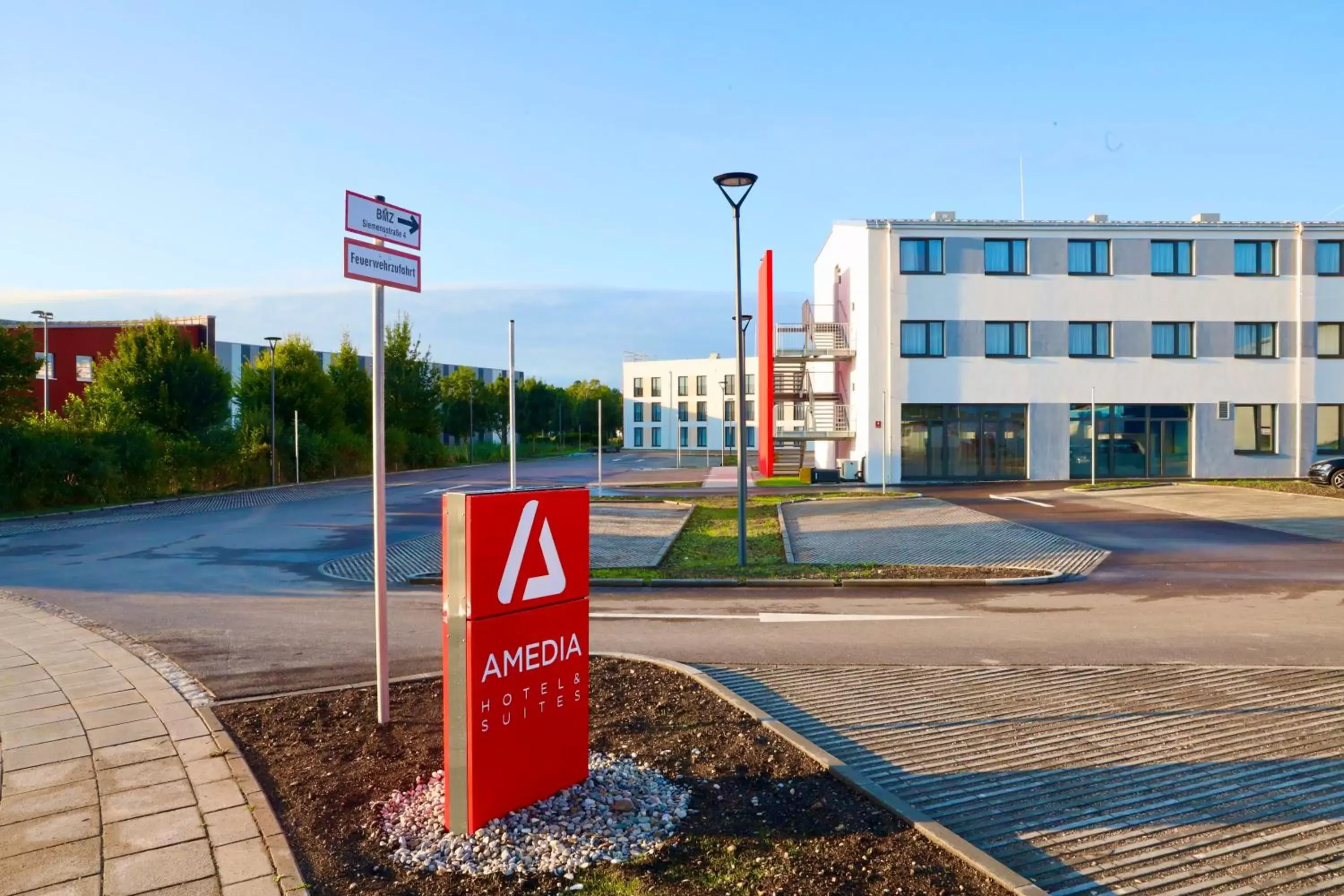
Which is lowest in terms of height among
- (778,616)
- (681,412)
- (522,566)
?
(778,616)

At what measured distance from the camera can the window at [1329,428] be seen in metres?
35.6

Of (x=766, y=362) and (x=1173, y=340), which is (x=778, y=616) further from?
(x=1173, y=340)

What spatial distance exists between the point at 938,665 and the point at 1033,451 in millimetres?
29397

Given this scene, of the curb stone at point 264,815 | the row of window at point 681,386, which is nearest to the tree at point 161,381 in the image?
the curb stone at point 264,815

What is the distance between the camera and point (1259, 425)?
117ft

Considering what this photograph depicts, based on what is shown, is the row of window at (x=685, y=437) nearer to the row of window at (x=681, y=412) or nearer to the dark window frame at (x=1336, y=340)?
the row of window at (x=681, y=412)

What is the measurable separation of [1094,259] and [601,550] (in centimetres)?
2680

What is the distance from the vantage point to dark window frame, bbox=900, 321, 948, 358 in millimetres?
35156

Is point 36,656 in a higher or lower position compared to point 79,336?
lower

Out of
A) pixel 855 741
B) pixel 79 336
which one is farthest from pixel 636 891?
pixel 79 336

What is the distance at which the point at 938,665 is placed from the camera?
8.05 m

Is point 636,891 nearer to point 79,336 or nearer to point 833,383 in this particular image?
point 833,383

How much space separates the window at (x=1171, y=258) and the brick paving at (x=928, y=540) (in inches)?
684

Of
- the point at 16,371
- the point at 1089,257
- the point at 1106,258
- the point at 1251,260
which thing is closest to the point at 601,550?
the point at 16,371
